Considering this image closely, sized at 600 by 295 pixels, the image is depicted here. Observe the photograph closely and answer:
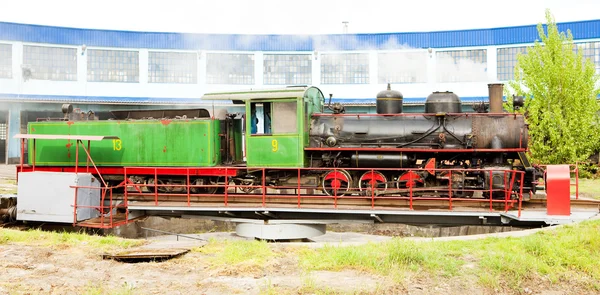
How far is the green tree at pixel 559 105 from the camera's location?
21734 millimetres

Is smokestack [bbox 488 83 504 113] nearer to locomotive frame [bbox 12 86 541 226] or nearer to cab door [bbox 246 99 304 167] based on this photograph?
locomotive frame [bbox 12 86 541 226]

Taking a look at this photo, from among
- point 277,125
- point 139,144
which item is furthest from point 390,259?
point 139,144

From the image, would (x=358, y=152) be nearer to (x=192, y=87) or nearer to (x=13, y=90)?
(x=192, y=87)

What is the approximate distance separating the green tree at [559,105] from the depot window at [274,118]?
530 inches

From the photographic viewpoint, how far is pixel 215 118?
13.8m

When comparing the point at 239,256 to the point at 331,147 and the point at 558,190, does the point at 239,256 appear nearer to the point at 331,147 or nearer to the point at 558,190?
the point at 331,147

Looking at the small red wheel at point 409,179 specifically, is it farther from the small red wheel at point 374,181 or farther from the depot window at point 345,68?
the depot window at point 345,68

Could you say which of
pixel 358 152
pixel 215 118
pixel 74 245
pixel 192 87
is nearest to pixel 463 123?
pixel 358 152

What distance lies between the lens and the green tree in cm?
2173

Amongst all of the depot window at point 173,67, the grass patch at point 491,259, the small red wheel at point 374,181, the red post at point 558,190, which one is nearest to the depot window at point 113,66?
the depot window at point 173,67

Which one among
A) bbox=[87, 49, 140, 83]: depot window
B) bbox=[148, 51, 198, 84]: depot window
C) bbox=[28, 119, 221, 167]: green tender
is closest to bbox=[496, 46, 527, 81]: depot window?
bbox=[148, 51, 198, 84]: depot window

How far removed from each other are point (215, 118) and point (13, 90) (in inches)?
770

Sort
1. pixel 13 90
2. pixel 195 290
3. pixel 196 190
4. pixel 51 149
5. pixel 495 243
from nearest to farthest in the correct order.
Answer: pixel 195 290, pixel 495 243, pixel 196 190, pixel 51 149, pixel 13 90

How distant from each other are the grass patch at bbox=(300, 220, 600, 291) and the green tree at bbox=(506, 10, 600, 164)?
1411cm
